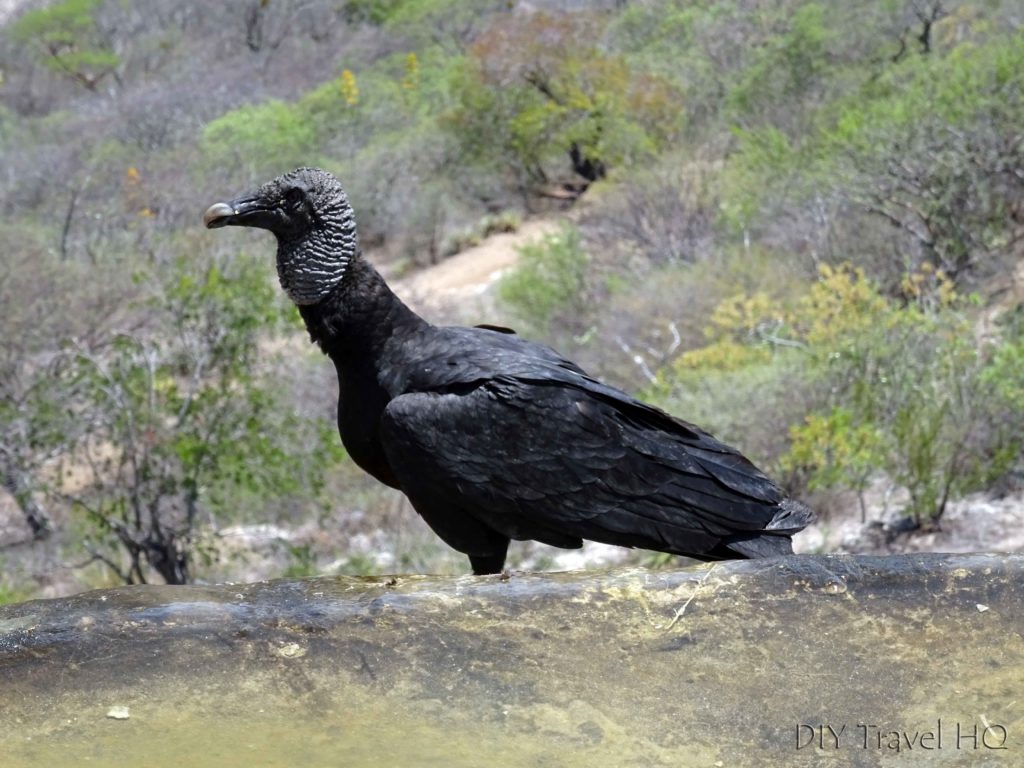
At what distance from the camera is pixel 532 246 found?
1641 centimetres

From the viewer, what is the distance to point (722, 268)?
14078mm

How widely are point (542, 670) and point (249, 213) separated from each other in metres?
1.97

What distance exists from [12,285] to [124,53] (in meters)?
19.7

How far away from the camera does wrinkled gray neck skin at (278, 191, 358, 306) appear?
13.3ft

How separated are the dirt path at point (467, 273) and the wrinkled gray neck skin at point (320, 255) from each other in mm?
12892

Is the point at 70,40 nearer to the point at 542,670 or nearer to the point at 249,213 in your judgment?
the point at 249,213

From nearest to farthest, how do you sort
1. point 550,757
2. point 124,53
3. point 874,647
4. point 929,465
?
point 550,757 < point 874,647 < point 929,465 < point 124,53

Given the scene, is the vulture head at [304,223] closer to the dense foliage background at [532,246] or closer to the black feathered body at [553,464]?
the black feathered body at [553,464]

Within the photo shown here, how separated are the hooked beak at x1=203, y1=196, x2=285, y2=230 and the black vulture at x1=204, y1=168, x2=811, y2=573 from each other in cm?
57

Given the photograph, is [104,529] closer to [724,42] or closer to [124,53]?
[724,42]

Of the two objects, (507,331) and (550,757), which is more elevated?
(507,331)

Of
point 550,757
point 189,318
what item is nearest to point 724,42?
point 189,318

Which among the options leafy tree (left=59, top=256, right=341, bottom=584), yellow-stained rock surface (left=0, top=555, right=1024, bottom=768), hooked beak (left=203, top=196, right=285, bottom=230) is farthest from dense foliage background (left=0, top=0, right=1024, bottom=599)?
yellow-stained rock surface (left=0, top=555, right=1024, bottom=768)

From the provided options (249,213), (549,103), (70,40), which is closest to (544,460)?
(249,213)
